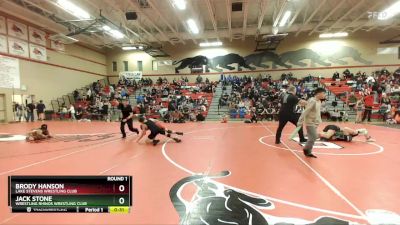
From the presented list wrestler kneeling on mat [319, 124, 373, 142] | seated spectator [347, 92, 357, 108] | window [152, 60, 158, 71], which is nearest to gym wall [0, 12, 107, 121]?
window [152, 60, 158, 71]

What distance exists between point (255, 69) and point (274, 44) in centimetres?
348

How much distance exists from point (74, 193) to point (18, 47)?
70.1 feet

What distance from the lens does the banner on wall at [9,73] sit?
17.6 meters

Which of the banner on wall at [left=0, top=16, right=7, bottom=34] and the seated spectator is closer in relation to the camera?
the banner on wall at [left=0, top=16, right=7, bottom=34]

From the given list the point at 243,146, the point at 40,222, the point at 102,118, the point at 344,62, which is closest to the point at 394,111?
the point at 344,62

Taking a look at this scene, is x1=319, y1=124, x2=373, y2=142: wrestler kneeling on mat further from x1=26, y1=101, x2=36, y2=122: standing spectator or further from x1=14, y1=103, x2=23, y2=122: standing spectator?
x1=14, y1=103, x2=23, y2=122: standing spectator

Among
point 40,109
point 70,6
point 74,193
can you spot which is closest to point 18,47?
point 40,109

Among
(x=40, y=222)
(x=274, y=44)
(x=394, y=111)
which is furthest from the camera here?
Result: (x=274, y=44)

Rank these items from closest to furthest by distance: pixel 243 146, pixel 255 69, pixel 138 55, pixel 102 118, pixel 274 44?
pixel 243 146, pixel 102 118, pixel 274 44, pixel 255 69, pixel 138 55

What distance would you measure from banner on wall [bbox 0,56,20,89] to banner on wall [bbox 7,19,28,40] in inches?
75.0

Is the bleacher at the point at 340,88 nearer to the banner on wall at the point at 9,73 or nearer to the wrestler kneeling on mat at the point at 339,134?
the wrestler kneeling on mat at the point at 339,134

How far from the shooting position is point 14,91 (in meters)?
18.6

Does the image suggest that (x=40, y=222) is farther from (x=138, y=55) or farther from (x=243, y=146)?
(x=138, y=55)

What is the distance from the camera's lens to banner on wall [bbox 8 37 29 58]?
18.1 metres
